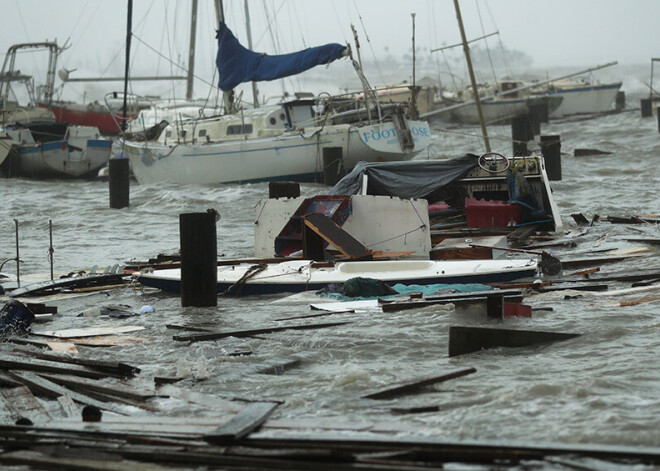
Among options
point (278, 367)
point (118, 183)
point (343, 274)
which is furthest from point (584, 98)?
point (278, 367)

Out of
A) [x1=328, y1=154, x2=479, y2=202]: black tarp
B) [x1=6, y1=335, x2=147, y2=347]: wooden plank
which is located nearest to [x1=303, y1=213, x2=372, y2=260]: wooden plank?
[x1=328, y1=154, x2=479, y2=202]: black tarp

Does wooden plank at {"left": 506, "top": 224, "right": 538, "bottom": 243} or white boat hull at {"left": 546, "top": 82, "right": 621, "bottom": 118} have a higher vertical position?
white boat hull at {"left": 546, "top": 82, "right": 621, "bottom": 118}

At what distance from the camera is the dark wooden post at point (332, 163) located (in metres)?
29.1

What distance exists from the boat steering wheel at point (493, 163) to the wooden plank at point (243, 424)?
11.8 m

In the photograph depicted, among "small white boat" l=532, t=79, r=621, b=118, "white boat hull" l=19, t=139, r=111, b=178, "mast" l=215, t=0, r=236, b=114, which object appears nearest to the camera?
"mast" l=215, t=0, r=236, b=114

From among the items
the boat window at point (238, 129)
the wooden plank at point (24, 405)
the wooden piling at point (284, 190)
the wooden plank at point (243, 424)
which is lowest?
the wooden plank at point (24, 405)

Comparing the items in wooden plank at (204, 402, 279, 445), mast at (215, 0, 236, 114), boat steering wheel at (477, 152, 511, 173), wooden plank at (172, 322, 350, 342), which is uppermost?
mast at (215, 0, 236, 114)

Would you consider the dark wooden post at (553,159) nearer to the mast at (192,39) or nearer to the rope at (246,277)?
the rope at (246,277)

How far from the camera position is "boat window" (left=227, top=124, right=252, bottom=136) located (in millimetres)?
30767

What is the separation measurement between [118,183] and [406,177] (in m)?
11.5

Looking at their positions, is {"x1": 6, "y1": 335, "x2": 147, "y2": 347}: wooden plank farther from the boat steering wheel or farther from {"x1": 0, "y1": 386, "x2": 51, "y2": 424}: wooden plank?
the boat steering wheel

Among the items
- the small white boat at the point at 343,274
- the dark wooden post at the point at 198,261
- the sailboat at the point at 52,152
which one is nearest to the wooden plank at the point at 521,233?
the small white boat at the point at 343,274

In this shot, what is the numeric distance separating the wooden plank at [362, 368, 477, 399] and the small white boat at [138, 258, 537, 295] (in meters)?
4.84

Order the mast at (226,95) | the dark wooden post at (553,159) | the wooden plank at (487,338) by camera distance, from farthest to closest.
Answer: the mast at (226,95)
the dark wooden post at (553,159)
the wooden plank at (487,338)
